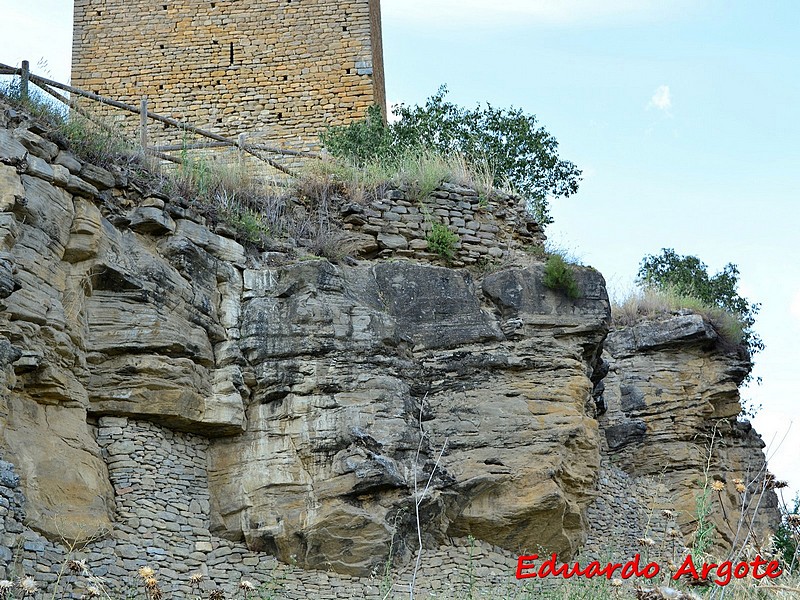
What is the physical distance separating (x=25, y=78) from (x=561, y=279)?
6538 mm

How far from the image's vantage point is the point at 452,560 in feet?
38.1

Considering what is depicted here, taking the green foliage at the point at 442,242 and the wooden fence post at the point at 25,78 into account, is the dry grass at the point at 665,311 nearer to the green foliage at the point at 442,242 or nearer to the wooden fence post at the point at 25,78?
the green foliage at the point at 442,242

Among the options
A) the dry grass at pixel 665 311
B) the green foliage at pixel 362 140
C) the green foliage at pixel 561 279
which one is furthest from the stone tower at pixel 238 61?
the green foliage at pixel 561 279

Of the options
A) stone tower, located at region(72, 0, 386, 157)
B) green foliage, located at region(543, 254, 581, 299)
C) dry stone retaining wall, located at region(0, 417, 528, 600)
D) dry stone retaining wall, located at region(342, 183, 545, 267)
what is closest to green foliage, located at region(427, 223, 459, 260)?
dry stone retaining wall, located at region(342, 183, 545, 267)

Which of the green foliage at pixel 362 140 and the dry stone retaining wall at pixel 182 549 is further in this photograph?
the green foliage at pixel 362 140

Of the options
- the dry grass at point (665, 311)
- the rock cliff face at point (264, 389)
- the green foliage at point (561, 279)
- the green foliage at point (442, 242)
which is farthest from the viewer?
the dry grass at point (665, 311)

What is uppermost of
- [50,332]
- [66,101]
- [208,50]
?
[208,50]

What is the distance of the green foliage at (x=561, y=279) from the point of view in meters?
13.2

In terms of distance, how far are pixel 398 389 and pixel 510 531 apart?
75.4 inches

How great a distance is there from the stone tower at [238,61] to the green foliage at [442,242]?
726 cm

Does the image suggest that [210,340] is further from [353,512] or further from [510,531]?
[510,531]

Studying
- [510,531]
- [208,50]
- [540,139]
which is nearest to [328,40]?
[208,50]

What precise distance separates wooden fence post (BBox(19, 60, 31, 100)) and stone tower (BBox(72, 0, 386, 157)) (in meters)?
7.85

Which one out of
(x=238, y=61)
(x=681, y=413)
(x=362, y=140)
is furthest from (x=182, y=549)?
(x=238, y=61)
